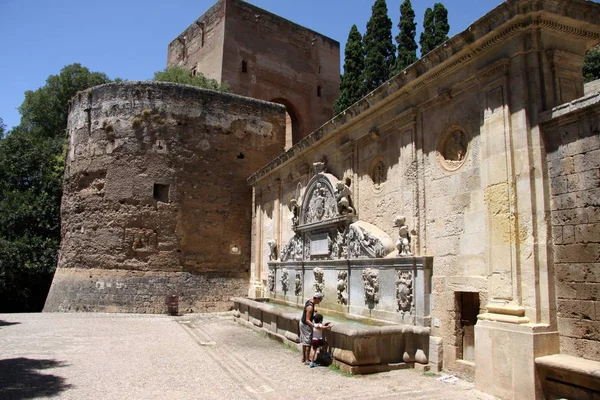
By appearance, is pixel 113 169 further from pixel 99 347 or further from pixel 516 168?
pixel 516 168

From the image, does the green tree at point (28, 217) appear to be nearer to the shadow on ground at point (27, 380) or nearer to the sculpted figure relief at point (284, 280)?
the sculpted figure relief at point (284, 280)

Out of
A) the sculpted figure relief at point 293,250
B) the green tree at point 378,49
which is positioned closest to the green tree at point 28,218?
the sculpted figure relief at point 293,250

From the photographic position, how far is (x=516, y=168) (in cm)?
571

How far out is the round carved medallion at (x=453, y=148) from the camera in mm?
6820

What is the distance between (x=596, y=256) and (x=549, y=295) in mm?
640

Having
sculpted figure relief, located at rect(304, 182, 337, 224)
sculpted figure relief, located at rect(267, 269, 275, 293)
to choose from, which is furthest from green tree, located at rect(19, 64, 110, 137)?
sculpted figure relief, located at rect(304, 182, 337, 224)

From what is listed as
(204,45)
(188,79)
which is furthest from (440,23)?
(188,79)

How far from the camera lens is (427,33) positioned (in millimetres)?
24406

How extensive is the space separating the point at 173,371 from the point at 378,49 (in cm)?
2178

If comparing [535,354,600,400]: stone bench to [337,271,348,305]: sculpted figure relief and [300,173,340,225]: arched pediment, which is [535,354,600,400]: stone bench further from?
[300,173,340,225]: arched pediment

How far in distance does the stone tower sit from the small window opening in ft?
33.8

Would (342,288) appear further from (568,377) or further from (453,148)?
(568,377)

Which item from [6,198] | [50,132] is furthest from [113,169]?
[50,132]

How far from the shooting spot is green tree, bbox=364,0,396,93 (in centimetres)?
2488
